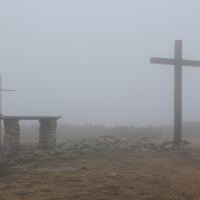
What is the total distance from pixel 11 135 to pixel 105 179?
7011mm

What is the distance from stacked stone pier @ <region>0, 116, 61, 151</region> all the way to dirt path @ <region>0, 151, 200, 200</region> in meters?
3.38

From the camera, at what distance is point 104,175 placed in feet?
23.4

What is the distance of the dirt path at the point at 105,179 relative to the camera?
17.7ft

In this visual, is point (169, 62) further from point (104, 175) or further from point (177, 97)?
point (104, 175)

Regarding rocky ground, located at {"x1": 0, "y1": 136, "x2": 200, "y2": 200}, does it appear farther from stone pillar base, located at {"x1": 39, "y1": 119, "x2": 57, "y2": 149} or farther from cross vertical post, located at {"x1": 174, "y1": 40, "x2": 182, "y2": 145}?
stone pillar base, located at {"x1": 39, "y1": 119, "x2": 57, "y2": 149}

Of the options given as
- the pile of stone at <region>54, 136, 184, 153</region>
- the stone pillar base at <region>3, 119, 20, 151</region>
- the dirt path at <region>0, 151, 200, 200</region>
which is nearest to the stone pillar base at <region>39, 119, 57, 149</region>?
the pile of stone at <region>54, 136, 184, 153</region>

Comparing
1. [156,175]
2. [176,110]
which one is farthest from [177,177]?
[176,110]

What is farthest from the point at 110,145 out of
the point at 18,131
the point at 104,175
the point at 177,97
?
the point at 104,175

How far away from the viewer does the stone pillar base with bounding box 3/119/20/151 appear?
1284cm

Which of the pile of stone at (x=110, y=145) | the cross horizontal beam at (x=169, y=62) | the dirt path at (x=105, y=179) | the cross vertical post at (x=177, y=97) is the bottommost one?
the dirt path at (x=105, y=179)

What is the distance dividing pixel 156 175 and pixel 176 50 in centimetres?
664

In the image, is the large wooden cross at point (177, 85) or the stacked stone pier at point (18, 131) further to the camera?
the stacked stone pier at point (18, 131)

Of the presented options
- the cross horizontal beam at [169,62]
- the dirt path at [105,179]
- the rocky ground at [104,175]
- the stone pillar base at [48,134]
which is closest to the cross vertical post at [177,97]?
the cross horizontal beam at [169,62]

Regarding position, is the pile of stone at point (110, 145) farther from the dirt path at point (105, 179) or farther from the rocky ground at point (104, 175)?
the dirt path at point (105, 179)
